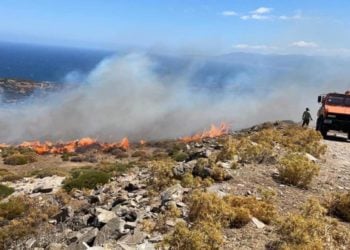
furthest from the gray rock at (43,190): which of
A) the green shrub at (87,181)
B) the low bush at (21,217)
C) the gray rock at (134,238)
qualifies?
the gray rock at (134,238)

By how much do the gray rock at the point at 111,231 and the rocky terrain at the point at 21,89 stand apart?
365ft

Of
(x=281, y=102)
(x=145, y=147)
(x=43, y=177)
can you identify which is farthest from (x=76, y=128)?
(x=43, y=177)

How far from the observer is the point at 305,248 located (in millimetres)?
9391

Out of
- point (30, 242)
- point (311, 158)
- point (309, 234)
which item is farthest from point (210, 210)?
point (311, 158)

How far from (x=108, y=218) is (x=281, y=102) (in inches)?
3627

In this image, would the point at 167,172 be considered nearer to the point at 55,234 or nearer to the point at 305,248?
the point at 55,234

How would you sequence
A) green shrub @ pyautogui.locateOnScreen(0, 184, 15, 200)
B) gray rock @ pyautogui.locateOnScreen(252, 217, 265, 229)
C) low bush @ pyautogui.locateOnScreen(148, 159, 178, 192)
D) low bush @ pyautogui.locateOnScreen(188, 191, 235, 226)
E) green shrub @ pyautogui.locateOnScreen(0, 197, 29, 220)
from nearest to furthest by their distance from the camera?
low bush @ pyautogui.locateOnScreen(188, 191, 235, 226) → gray rock @ pyautogui.locateOnScreen(252, 217, 265, 229) → low bush @ pyautogui.locateOnScreen(148, 159, 178, 192) → green shrub @ pyautogui.locateOnScreen(0, 197, 29, 220) → green shrub @ pyautogui.locateOnScreen(0, 184, 15, 200)

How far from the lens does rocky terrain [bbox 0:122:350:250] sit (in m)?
10.5

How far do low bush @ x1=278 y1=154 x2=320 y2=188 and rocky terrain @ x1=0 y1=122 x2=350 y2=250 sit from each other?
32 millimetres

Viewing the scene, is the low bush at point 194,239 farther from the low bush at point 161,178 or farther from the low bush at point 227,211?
the low bush at point 161,178

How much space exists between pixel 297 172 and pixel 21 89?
12435 centimetres

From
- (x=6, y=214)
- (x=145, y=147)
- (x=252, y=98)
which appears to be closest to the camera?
(x=6, y=214)

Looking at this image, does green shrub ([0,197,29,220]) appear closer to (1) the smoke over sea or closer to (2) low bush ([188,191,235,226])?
(2) low bush ([188,191,235,226])

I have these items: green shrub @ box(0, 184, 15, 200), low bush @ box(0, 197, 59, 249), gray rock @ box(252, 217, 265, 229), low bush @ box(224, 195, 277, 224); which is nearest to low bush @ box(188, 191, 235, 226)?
low bush @ box(224, 195, 277, 224)
